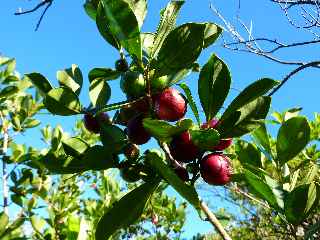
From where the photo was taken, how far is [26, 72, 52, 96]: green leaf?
1.16 m

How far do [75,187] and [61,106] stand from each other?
4.53 m

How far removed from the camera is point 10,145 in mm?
4605

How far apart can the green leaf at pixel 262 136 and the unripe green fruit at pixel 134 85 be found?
1.45ft

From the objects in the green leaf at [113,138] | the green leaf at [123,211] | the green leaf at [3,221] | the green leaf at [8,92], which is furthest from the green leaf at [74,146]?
the green leaf at [8,92]

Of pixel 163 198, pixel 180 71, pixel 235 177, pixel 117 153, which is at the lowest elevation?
pixel 163 198

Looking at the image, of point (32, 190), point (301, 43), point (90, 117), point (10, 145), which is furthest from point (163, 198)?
point (90, 117)

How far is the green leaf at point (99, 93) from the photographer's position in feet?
4.13

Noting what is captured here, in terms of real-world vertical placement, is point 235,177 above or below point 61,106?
below

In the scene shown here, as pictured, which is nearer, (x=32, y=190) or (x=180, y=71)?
(x=180, y=71)

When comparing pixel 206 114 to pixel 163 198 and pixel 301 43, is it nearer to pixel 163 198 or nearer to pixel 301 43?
pixel 301 43

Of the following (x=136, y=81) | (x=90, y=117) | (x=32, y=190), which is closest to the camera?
(x=136, y=81)

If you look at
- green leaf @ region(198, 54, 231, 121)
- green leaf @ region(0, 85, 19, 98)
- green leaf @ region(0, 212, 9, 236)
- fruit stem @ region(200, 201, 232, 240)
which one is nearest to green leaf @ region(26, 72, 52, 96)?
green leaf @ region(198, 54, 231, 121)

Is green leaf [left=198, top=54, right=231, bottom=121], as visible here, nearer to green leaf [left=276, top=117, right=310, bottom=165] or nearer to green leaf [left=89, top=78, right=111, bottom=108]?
green leaf [left=276, top=117, right=310, bottom=165]

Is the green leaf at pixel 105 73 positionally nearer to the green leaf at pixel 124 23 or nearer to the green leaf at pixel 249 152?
the green leaf at pixel 124 23
